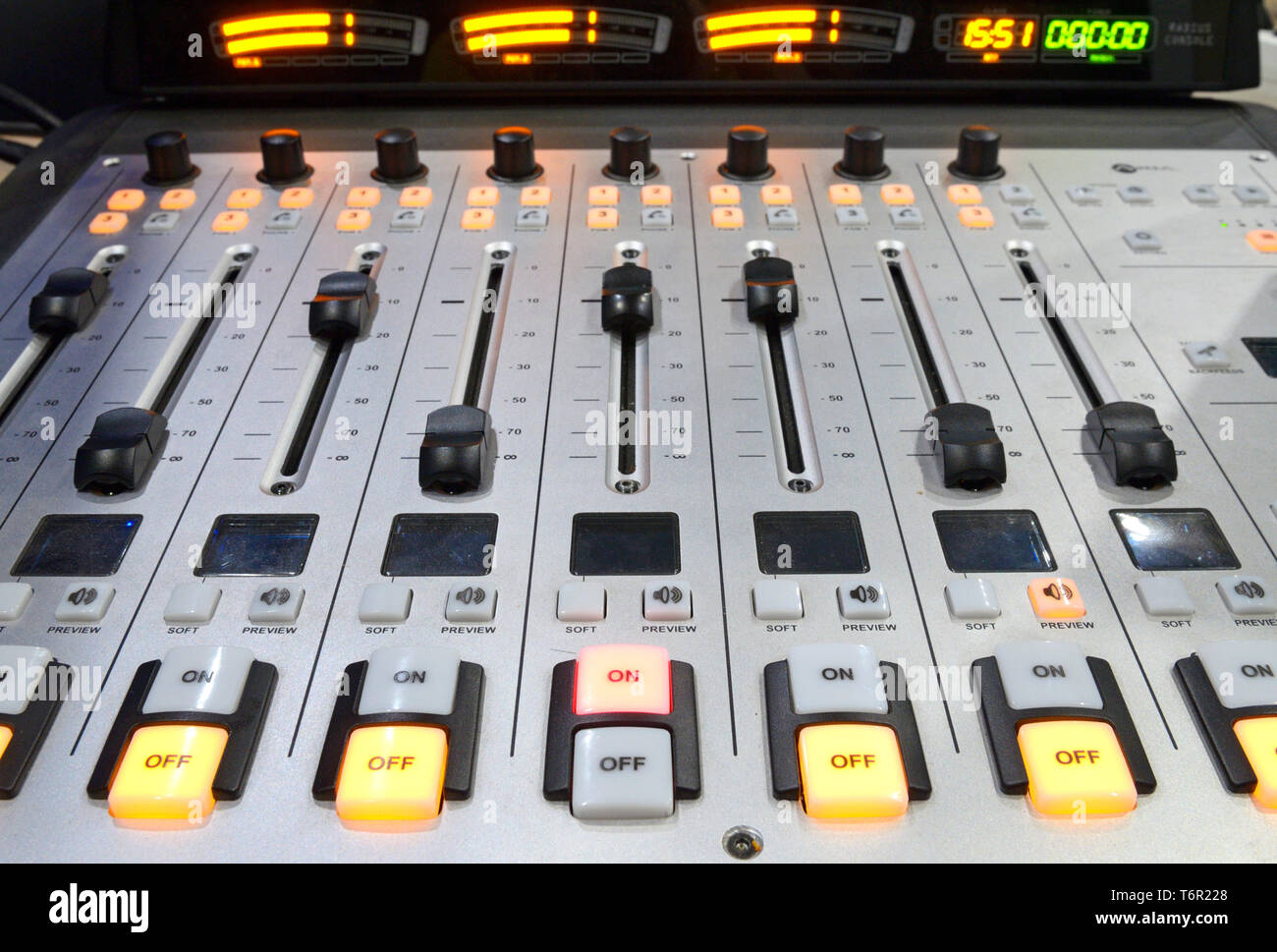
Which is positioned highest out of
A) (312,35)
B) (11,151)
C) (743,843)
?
(312,35)

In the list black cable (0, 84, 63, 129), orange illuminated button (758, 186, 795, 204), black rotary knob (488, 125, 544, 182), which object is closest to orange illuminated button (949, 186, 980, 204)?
orange illuminated button (758, 186, 795, 204)

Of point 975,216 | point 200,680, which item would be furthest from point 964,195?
point 200,680

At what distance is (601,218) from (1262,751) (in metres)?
0.85

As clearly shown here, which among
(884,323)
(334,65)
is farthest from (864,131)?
(334,65)

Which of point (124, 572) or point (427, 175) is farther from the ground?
point (427, 175)

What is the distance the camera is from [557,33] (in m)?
1.34

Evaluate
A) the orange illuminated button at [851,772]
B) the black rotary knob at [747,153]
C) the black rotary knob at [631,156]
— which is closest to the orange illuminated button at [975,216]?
the black rotary knob at [747,153]

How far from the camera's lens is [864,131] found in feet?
4.09

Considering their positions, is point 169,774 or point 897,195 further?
point 897,195

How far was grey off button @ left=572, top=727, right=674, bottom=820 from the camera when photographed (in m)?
0.60

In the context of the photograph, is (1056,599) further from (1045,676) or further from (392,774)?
(392,774)

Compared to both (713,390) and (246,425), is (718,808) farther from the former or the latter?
(246,425)

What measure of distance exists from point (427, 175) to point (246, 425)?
20.3 inches

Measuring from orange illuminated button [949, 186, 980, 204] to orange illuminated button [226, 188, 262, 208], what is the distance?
841mm
